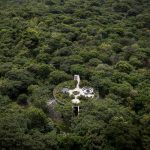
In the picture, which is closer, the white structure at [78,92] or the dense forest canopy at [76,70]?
the dense forest canopy at [76,70]

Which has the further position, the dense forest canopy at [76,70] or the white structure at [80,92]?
the white structure at [80,92]

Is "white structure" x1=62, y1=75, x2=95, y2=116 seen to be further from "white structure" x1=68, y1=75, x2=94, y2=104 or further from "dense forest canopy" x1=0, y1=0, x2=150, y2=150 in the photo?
"dense forest canopy" x1=0, y1=0, x2=150, y2=150

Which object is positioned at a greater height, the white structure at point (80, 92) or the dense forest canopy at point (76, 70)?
the dense forest canopy at point (76, 70)

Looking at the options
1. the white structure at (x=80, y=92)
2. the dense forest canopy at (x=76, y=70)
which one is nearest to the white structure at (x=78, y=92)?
the white structure at (x=80, y=92)

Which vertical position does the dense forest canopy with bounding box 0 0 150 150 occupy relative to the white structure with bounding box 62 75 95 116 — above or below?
above

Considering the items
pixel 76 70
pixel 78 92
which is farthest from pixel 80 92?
pixel 76 70

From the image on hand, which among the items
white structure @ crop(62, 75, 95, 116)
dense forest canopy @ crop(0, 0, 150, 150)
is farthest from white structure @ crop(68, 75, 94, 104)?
dense forest canopy @ crop(0, 0, 150, 150)

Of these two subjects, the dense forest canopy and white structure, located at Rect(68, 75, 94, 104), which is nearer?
the dense forest canopy

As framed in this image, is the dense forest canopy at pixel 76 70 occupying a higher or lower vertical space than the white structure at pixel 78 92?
higher

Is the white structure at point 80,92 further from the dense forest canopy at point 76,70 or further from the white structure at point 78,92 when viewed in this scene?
the dense forest canopy at point 76,70
